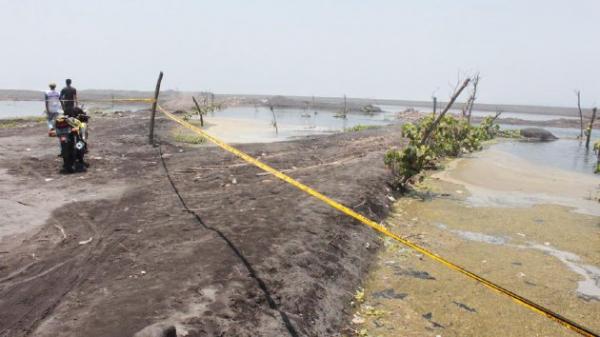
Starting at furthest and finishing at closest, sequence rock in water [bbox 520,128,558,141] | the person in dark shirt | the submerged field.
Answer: rock in water [bbox 520,128,558,141] < the person in dark shirt < the submerged field

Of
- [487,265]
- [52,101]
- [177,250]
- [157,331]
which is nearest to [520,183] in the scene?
[487,265]

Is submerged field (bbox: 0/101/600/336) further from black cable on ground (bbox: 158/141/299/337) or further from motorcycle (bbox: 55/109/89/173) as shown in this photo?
motorcycle (bbox: 55/109/89/173)

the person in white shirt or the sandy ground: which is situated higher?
the person in white shirt

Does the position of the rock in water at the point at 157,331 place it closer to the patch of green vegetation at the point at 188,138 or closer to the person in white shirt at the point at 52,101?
the person in white shirt at the point at 52,101

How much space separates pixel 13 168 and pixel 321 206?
8.54 metres

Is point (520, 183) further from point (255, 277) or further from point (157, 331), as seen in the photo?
point (157, 331)

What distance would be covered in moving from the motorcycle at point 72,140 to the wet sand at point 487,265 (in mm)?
8642

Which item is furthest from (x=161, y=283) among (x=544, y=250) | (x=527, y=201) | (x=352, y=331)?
(x=527, y=201)

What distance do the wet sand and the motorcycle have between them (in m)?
8.64

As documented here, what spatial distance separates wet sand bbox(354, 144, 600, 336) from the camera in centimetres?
567

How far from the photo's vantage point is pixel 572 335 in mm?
5418

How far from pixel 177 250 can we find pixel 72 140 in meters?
6.87

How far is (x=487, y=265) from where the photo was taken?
7.62 m

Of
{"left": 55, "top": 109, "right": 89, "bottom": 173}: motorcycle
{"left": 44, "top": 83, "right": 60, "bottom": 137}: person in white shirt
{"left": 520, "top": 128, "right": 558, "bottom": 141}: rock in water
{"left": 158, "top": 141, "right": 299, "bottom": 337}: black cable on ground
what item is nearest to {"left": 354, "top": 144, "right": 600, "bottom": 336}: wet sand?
{"left": 158, "top": 141, "right": 299, "bottom": 337}: black cable on ground
